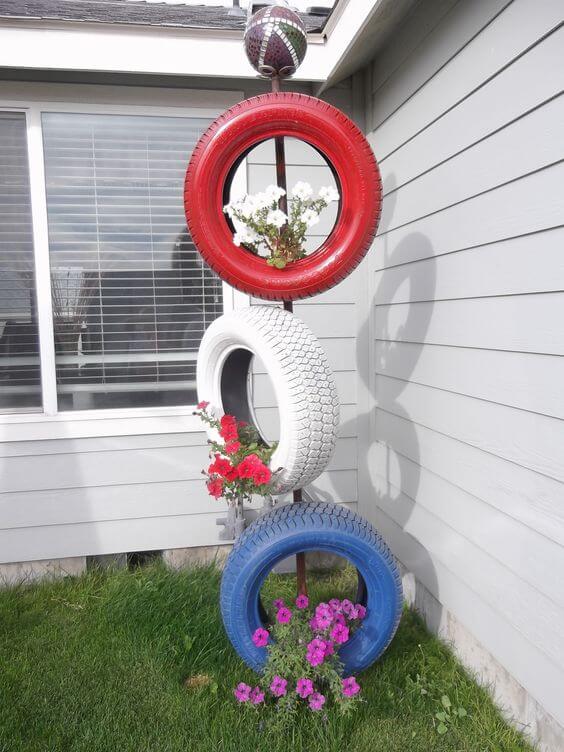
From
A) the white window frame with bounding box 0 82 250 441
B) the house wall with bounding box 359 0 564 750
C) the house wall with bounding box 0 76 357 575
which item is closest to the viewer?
the house wall with bounding box 359 0 564 750

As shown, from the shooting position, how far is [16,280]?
9.20 ft

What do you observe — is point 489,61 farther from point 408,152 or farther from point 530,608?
point 530,608

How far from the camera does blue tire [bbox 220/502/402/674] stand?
1.92m

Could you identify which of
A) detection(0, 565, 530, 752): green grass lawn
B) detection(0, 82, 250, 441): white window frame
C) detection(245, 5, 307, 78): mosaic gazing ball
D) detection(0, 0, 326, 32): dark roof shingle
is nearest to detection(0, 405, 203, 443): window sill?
detection(0, 82, 250, 441): white window frame

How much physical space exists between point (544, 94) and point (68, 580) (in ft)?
9.35

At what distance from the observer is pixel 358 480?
3123 mm

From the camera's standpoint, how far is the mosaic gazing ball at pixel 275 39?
6.19ft

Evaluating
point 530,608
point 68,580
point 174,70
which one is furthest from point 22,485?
point 530,608

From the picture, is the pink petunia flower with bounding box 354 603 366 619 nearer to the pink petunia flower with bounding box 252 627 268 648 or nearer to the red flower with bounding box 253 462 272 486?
the pink petunia flower with bounding box 252 627 268 648

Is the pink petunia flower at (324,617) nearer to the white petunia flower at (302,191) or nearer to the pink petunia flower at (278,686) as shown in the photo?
the pink petunia flower at (278,686)

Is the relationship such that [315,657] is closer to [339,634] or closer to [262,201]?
[339,634]

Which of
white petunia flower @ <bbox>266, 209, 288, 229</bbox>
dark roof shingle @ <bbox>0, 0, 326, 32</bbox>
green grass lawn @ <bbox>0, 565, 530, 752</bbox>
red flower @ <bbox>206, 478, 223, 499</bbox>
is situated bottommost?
green grass lawn @ <bbox>0, 565, 530, 752</bbox>

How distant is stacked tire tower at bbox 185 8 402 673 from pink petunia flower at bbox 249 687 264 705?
96 millimetres

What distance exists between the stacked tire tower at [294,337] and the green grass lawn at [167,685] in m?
0.21
